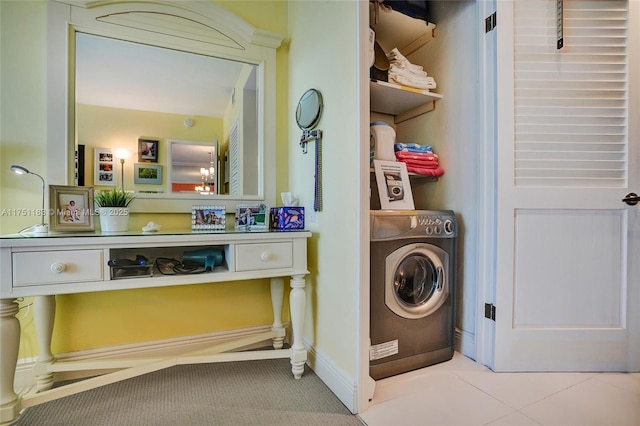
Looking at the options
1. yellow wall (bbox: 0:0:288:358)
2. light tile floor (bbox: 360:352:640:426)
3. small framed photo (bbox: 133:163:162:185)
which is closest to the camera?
light tile floor (bbox: 360:352:640:426)

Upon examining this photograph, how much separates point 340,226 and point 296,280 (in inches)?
15.9

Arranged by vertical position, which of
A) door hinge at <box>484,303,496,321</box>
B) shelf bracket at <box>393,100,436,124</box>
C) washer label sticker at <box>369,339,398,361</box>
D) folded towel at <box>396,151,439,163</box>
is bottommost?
washer label sticker at <box>369,339,398,361</box>

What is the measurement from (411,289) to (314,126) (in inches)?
42.8

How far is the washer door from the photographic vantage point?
1549mm

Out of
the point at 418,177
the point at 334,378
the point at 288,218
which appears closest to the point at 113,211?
the point at 288,218

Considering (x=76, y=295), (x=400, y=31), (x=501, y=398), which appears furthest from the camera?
(x=400, y=31)

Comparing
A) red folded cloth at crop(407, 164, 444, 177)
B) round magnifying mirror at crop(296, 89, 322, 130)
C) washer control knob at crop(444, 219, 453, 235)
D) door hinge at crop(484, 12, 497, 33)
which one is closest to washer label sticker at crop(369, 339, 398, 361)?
washer control knob at crop(444, 219, 453, 235)

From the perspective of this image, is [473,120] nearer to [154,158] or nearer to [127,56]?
[154,158]

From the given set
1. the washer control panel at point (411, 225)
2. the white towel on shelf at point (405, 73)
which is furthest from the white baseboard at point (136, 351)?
the white towel on shelf at point (405, 73)

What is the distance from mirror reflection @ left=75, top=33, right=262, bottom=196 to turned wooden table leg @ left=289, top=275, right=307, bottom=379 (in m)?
0.74

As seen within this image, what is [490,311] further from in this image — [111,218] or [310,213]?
[111,218]

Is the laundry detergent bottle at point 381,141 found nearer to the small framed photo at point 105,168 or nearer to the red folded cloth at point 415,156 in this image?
the red folded cloth at point 415,156

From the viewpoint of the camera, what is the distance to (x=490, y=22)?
67.2 inches

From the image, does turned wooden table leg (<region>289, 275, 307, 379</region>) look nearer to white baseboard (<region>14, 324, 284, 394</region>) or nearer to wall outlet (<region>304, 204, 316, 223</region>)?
wall outlet (<region>304, 204, 316, 223</region>)
